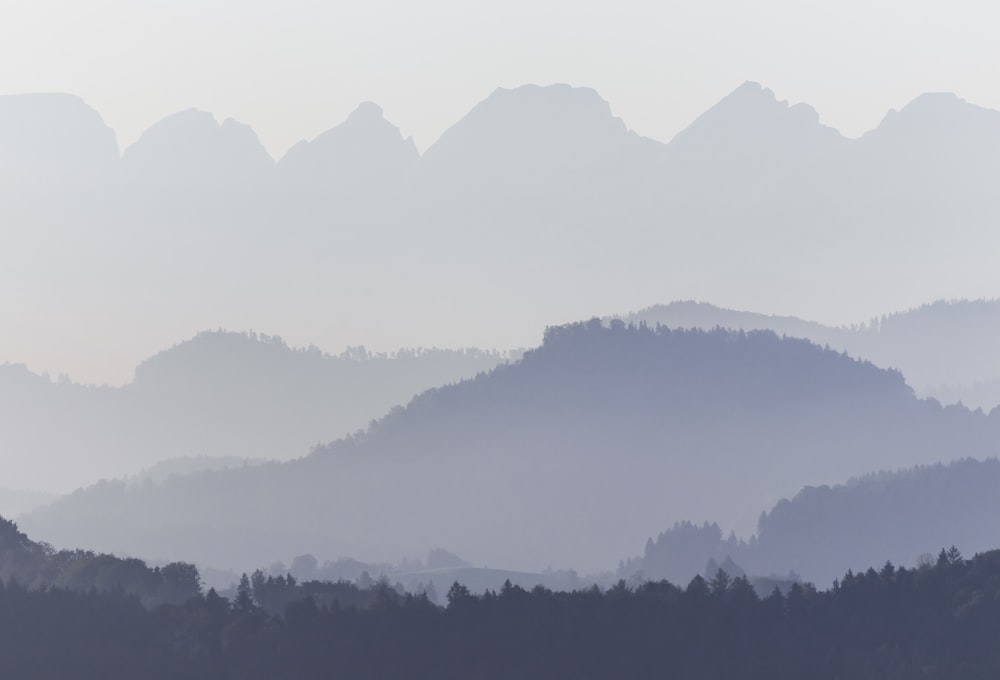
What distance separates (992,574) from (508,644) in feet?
141

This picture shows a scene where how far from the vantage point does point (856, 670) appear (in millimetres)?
156000

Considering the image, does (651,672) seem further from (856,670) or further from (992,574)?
(992,574)

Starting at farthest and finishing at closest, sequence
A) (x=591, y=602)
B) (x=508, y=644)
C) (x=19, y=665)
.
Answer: (x=591, y=602) → (x=508, y=644) → (x=19, y=665)

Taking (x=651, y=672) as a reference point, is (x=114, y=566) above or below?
above

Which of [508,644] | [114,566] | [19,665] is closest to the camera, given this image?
[19,665]

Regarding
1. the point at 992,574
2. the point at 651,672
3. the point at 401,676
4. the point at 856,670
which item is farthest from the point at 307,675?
the point at 992,574

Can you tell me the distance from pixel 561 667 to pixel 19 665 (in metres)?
41.8

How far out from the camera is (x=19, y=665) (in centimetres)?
15325

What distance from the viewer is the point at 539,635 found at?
165000mm

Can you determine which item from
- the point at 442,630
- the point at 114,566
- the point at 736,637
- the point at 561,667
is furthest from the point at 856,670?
the point at 114,566

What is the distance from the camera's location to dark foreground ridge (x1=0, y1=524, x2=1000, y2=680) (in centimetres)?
15600

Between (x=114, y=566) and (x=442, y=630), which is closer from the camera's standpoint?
(x=442, y=630)

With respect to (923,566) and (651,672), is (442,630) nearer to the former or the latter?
(651,672)

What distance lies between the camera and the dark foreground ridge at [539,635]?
15600 cm
